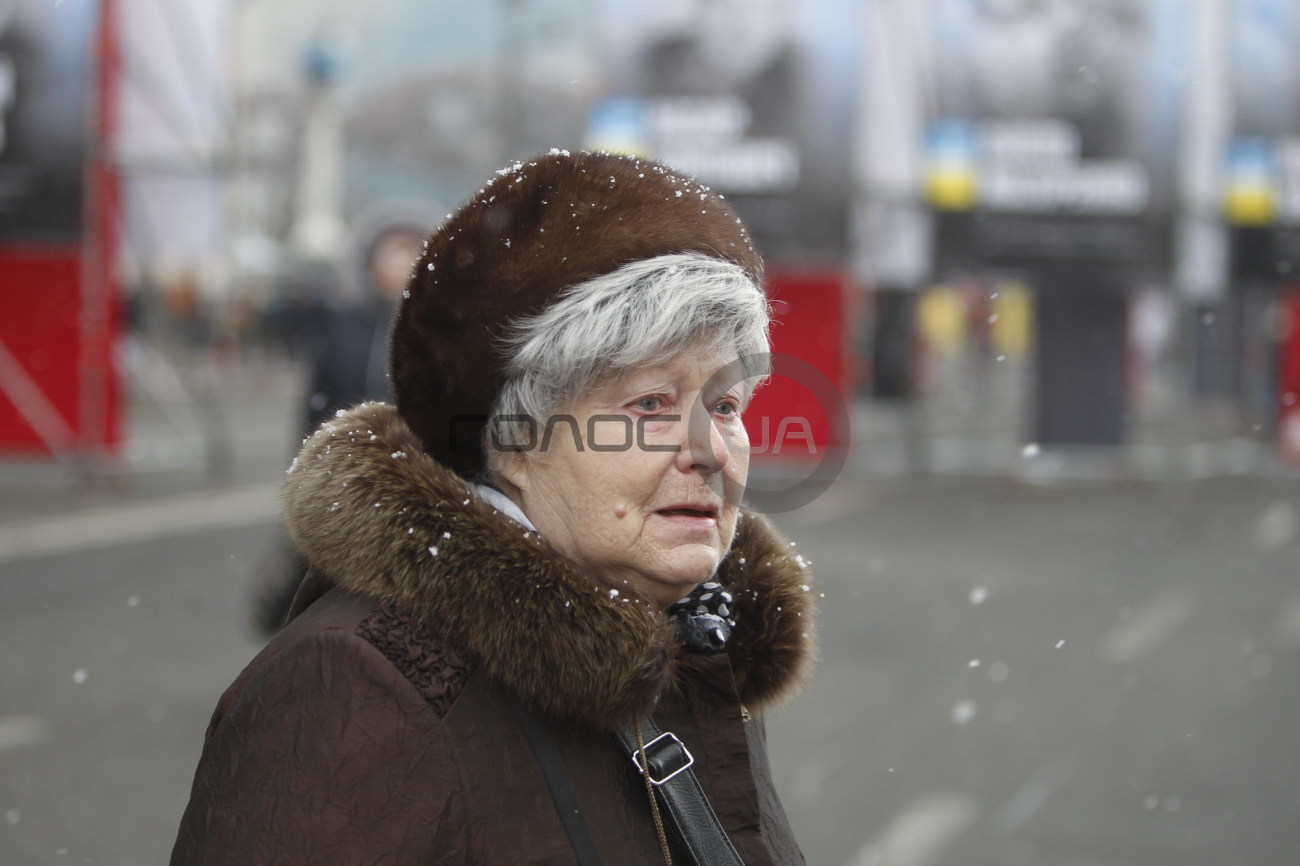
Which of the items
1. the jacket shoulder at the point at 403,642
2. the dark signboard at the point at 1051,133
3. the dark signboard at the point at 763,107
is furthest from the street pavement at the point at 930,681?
the jacket shoulder at the point at 403,642

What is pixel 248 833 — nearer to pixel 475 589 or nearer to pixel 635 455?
pixel 475 589

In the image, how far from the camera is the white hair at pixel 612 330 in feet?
5.54

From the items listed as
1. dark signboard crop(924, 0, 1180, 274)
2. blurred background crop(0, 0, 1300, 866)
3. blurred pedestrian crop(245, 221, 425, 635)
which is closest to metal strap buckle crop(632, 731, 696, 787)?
blurred background crop(0, 0, 1300, 866)

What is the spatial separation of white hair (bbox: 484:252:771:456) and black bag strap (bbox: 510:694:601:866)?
1.18ft

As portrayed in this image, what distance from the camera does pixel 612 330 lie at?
66.6 inches

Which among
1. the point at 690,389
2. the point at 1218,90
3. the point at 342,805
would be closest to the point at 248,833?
the point at 342,805

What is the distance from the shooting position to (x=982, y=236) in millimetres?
12117

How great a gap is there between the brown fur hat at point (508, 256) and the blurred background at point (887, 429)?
347 millimetres

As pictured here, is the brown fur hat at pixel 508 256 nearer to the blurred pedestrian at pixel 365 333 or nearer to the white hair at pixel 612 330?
the white hair at pixel 612 330

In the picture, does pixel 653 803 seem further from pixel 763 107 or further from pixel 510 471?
pixel 763 107

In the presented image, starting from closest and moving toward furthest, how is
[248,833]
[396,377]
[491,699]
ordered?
[248,833]
[491,699]
[396,377]

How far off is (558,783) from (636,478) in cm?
39

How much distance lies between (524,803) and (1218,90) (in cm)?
1728

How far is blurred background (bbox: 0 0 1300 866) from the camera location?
4.87 meters
